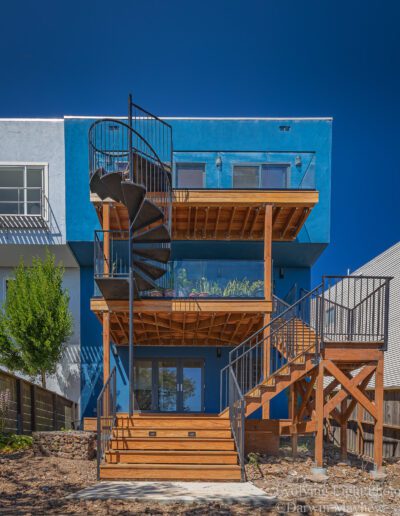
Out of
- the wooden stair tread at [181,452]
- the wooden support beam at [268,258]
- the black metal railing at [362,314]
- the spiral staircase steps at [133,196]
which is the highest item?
the spiral staircase steps at [133,196]

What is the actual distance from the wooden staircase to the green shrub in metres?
1.88

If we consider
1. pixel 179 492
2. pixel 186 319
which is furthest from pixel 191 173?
pixel 179 492

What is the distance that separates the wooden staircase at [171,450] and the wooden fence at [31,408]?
7.48 ft

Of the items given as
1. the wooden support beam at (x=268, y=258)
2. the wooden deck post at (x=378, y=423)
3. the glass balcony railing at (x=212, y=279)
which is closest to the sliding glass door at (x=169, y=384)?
the glass balcony railing at (x=212, y=279)

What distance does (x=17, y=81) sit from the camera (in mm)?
17266

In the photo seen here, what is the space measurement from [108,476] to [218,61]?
13472mm

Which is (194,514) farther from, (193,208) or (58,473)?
(193,208)

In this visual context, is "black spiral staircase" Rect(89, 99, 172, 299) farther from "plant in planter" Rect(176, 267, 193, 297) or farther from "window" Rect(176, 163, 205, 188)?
"window" Rect(176, 163, 205, 188)

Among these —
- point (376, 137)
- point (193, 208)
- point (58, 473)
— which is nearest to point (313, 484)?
point (58, 473)

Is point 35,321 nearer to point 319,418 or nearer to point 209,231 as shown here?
point 209,231

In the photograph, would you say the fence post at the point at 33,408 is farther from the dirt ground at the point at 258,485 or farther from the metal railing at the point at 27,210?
the metal railing at the point at 27,210

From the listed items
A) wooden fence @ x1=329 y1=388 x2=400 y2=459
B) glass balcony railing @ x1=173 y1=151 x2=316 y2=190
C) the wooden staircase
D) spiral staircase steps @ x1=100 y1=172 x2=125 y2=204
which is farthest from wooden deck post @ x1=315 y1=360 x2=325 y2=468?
spiral staircase steps @ x1=100 y1=172 x2=125 y2=204

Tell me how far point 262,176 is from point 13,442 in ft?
26.7

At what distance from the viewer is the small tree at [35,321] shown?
38.2 feet
